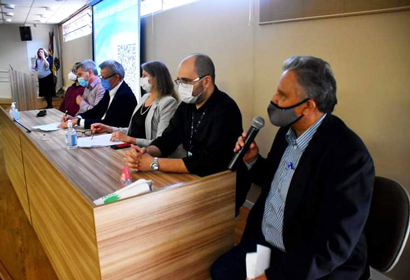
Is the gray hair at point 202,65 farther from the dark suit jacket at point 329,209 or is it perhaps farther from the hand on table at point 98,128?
the hand on table at point 98,128

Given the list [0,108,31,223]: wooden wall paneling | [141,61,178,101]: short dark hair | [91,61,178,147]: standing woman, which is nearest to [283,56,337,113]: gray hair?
[91,61,178,147]: standing woman

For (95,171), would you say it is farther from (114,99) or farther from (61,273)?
(114,99)

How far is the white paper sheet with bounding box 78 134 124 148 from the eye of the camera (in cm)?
198

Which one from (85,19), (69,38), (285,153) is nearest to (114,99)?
(285,153)

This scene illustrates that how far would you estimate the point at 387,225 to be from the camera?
1.11 meters

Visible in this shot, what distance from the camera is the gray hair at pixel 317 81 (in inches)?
43.9

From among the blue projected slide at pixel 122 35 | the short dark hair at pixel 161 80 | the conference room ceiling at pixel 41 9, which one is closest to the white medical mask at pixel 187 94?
the short dark hair at pixel 161 80

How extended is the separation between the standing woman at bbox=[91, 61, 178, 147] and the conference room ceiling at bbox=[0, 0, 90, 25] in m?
5.18

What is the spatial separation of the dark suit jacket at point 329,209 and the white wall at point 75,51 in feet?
21.2

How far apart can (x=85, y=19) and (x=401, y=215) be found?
26.1 feet

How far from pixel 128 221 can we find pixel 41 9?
8373mm

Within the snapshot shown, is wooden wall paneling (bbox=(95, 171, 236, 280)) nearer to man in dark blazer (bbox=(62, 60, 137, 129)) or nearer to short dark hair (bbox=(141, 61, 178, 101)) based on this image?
short dark hair (bbox=(141, 61, 178, 101))

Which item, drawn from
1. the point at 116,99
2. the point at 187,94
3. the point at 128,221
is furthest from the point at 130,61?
the point at 128,221

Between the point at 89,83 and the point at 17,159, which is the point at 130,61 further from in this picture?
the point at 17,159
